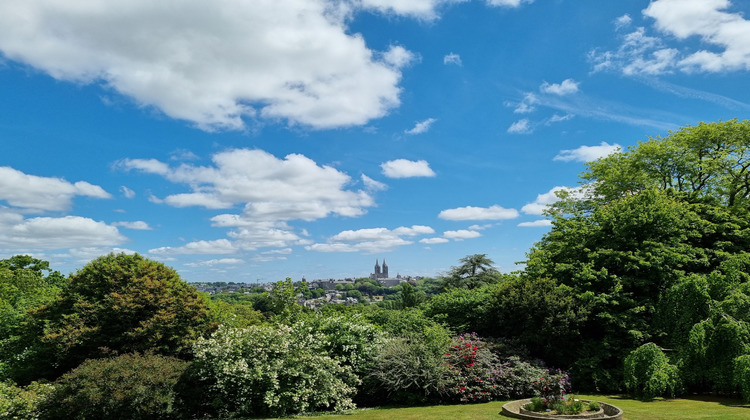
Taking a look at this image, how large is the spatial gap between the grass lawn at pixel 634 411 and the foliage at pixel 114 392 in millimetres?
4121

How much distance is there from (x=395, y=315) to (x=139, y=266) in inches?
396

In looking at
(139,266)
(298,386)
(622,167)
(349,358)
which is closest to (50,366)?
(139,266)

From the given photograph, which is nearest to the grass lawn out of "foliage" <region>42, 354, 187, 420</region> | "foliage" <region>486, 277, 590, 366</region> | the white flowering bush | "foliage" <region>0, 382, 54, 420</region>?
the white flowering bush

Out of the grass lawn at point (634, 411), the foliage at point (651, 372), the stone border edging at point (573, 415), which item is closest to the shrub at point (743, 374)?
the grass lawn at point (634, 411)

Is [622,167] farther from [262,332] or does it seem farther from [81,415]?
[81,415]

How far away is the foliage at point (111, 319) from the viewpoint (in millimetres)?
13031

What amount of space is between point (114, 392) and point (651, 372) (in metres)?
14.6

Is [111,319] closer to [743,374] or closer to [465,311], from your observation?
[465,311]

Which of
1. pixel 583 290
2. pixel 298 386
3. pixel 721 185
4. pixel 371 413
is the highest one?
pixel 721 185

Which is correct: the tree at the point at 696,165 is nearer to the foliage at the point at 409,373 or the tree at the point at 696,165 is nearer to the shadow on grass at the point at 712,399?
the shadow on grass at the point at 712,399

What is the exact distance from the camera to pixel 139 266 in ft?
47.8

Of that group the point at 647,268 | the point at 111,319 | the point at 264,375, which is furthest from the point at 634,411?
the point at 111,319

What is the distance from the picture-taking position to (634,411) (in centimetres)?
1109

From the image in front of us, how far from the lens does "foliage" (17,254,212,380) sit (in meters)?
13.0
